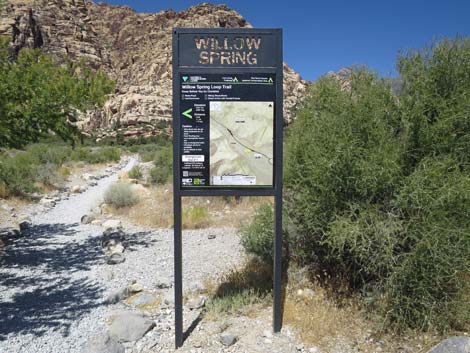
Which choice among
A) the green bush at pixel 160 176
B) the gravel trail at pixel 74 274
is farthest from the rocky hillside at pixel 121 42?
the gravel trail at pixel 74 274

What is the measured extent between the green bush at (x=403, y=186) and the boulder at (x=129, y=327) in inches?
87.1

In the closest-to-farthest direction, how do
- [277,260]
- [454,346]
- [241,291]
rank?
[454,346] < [277,260] < [241,291]

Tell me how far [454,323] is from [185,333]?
2752mm

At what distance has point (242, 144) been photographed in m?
3.38

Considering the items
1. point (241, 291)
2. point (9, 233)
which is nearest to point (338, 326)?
point (241, 291)

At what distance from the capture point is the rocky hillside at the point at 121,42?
5278 centimetres

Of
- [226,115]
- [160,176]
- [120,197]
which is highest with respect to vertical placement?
[226,115]

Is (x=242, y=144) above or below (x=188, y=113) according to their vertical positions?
below

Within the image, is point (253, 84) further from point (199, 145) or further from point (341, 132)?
point (341, 132)

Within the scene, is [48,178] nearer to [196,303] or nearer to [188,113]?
[196,303]

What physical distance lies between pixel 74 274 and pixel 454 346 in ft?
17.1

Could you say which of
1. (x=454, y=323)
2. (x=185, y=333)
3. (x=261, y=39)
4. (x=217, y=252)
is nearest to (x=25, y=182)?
(x=217, y=252)

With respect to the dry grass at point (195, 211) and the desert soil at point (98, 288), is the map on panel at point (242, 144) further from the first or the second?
the dry grass at point (195, 211)

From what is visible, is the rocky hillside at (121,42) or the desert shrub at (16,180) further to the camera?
the rocky hillside at (121,42)
